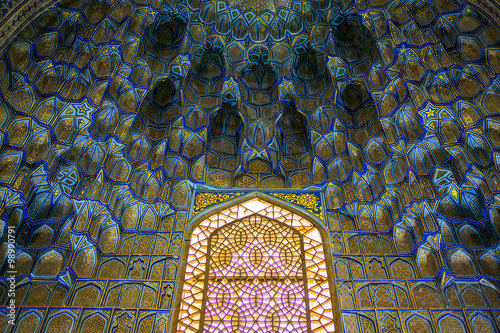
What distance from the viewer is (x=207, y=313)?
7242 mm

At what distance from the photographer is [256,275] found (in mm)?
7797

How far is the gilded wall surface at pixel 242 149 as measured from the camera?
7.07m

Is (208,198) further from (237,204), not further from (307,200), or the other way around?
(307,200)

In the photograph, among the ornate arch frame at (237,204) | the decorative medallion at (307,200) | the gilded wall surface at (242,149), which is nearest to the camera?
the gilded wall surface at (242,149)

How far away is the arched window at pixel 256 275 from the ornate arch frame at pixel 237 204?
7cm

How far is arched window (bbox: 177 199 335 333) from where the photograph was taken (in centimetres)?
714

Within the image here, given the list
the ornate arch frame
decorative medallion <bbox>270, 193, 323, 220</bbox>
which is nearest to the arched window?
the ornate arch frame

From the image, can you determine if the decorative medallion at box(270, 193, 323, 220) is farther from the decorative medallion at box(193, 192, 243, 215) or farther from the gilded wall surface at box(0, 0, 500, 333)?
the decorative medallion at box(193, 192, 243, 215)

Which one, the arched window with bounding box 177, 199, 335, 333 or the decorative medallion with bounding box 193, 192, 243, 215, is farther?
the decorative medallion with bounding box 193, 192, 243, 215

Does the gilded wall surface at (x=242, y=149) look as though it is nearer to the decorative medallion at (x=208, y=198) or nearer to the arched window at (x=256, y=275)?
the decorative medallion at (x=208, y=198)

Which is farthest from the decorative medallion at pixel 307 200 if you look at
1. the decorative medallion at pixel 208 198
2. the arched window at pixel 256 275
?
the decorative medallion at pixel 208 198

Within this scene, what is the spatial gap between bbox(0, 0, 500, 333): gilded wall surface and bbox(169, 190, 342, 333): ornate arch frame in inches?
1.8

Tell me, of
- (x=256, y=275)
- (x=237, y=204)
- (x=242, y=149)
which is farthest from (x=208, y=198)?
(x=256, y=275)

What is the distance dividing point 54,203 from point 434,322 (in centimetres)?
649
